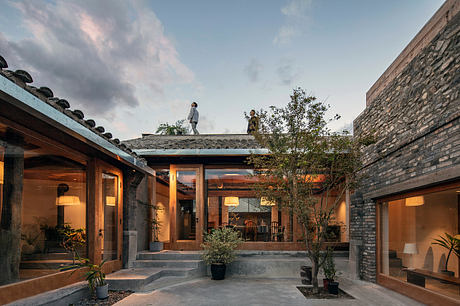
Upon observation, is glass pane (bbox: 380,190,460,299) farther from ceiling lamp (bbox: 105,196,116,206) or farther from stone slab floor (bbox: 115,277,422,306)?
ceiling lamp (bbox: 105,196,116,206)

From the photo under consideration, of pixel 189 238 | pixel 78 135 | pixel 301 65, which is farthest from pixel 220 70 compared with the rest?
pixel 78 135

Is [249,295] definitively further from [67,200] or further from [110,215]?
[67,200]

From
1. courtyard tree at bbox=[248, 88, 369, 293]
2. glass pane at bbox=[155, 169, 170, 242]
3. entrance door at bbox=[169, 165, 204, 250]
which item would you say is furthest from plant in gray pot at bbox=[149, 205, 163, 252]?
courtyard tree at bbox=[248, 88, 369, 293]

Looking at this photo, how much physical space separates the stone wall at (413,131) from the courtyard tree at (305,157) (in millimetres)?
707

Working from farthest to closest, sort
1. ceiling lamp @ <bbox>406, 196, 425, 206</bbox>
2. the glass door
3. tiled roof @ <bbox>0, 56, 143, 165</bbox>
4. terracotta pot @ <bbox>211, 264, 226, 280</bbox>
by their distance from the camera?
terracotta pot @ <bbox>211, 264, 226, 280</bbox> < the glass door < ceiling lamp @ <bbox>406, 196, 425, 206</bbox> < tiled roof @ <bbox>0, 56, 143, 165</bbox>

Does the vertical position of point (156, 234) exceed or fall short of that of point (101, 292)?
it exceeds it

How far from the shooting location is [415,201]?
211 inches

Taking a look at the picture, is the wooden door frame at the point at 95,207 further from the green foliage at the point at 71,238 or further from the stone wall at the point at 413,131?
the stone wall at the point at 413,131

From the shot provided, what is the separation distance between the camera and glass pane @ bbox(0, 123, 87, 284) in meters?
3.87

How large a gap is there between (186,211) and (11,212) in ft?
17.1

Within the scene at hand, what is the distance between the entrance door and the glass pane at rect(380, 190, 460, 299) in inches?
184

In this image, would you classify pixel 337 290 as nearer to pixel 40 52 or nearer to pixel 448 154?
pixel 448 154

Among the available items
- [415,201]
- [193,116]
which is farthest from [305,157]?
[193,116]

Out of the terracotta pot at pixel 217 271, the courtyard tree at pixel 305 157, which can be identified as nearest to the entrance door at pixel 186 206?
the terracotta pot at pixel 217 271
